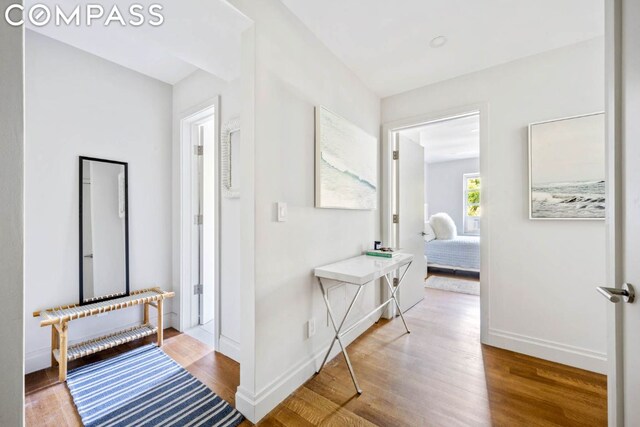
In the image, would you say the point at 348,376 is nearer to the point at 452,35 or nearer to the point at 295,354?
the point at 295,354

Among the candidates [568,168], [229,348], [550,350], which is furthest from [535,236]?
[229,348]

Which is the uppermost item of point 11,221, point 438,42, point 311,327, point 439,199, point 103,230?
point 438,42

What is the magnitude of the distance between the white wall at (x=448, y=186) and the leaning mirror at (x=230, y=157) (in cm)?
642

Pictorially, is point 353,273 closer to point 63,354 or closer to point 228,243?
point 228,243

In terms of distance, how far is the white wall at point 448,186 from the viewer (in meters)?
6.97

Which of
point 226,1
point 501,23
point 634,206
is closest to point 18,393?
point 226,1

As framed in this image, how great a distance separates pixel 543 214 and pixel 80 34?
3.85 metres

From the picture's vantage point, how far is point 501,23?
1855 millimetres

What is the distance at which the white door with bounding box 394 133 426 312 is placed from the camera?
306 cm

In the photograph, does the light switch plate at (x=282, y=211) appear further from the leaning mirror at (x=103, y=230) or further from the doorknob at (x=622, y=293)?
the leaning mirror at (x=103, y=230)

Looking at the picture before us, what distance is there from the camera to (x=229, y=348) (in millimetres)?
2197

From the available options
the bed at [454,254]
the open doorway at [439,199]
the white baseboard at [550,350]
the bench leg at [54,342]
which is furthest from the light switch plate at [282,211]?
the bed at [454,254]

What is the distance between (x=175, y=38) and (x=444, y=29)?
1823mm

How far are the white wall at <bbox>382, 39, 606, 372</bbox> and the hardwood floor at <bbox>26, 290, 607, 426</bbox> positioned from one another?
0.70 feet
